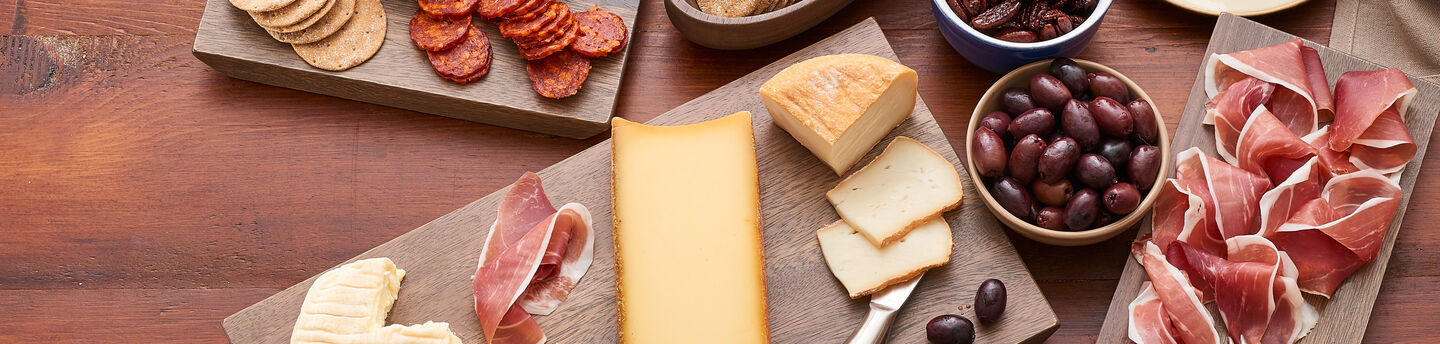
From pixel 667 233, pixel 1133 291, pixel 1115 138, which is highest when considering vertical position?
pixel 1115 138

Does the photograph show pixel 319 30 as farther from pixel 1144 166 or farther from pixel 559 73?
pixel 1144 166

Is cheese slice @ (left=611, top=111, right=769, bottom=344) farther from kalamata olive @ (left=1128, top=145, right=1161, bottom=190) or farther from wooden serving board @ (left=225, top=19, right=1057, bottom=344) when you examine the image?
kalamata olive @ (left=1128, top=145, right=1161, bottom=190)

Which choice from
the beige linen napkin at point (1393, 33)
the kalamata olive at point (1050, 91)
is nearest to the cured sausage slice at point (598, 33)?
the kalamata olive at point (1050, 91)

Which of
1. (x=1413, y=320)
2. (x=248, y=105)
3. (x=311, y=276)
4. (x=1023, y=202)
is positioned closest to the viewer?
(x=1023, y=202)

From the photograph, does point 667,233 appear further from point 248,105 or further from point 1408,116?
point 1408,116

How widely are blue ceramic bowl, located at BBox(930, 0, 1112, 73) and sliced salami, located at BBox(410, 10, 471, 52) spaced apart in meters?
1.08

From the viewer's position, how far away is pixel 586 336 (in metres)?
2.12

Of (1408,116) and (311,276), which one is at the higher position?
(1408,116)

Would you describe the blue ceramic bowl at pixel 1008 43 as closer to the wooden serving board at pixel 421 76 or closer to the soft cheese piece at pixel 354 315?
the wooden serving board at pixel 421 76

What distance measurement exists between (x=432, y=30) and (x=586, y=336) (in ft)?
2.67

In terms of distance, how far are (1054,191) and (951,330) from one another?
0.35m

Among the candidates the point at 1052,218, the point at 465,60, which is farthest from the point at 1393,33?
the point at 465,60

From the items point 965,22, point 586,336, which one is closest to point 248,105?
point 586,336

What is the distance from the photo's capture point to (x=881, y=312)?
2.04 metres
